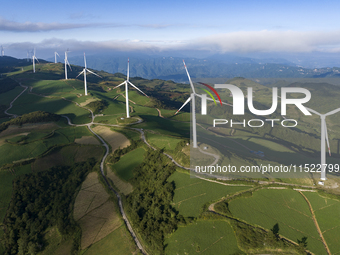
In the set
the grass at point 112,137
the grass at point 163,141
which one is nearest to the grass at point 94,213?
the grass at point 112,137

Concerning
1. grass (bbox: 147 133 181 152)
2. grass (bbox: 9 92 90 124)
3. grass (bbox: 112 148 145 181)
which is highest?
grass (bbox: 9 92 90 124)

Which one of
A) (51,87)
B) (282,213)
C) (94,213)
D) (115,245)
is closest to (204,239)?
(282,213)

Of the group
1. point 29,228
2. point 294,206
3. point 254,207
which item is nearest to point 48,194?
point 29,228

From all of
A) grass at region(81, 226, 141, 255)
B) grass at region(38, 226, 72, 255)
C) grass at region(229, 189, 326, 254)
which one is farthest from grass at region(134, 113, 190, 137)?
grass at region(38, 226, 72, 255)

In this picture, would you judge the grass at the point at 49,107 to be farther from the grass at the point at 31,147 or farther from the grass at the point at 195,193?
the grass at the point at 195,193

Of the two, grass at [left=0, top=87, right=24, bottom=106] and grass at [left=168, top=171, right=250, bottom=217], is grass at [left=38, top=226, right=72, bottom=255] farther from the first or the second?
grass at [left=0, top=87, right=24, bottom=106]

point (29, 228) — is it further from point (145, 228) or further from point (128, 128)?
point (128, 128)

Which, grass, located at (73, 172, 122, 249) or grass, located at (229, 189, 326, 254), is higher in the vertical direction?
grass, located at (229, 189, 326, 254)

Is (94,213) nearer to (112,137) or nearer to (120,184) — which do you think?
(120,184)
